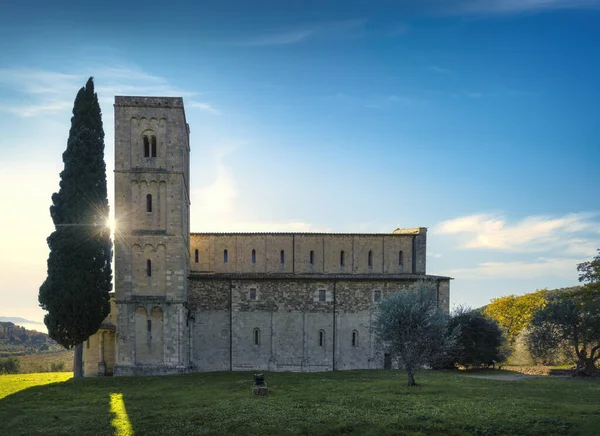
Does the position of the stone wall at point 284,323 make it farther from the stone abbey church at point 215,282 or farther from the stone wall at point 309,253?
the stone wall at point 309,253

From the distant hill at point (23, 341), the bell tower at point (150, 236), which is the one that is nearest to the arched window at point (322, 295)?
the bell tower at point (150, 236)

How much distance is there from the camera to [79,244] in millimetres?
32250

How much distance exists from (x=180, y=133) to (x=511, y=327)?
163ft

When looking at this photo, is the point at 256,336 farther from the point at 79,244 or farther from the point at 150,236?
the point at 79,244

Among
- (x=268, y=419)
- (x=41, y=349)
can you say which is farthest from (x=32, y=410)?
(x=41, y=349)

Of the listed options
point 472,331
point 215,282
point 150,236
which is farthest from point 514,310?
point 150,236

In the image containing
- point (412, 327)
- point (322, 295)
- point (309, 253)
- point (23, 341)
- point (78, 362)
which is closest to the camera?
point (412, 327)

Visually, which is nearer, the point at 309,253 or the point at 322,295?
the point at 322,295

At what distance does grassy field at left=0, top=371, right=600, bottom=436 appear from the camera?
17.0 metres

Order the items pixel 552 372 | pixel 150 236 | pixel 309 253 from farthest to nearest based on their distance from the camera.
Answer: pixel 309 253 → pixel 552 372 → pixel 150 236

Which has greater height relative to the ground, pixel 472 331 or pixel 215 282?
pixel 215 282

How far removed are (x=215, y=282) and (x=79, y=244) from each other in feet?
35.2

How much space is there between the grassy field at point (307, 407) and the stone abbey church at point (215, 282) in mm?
5965

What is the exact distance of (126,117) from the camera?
3631cm
